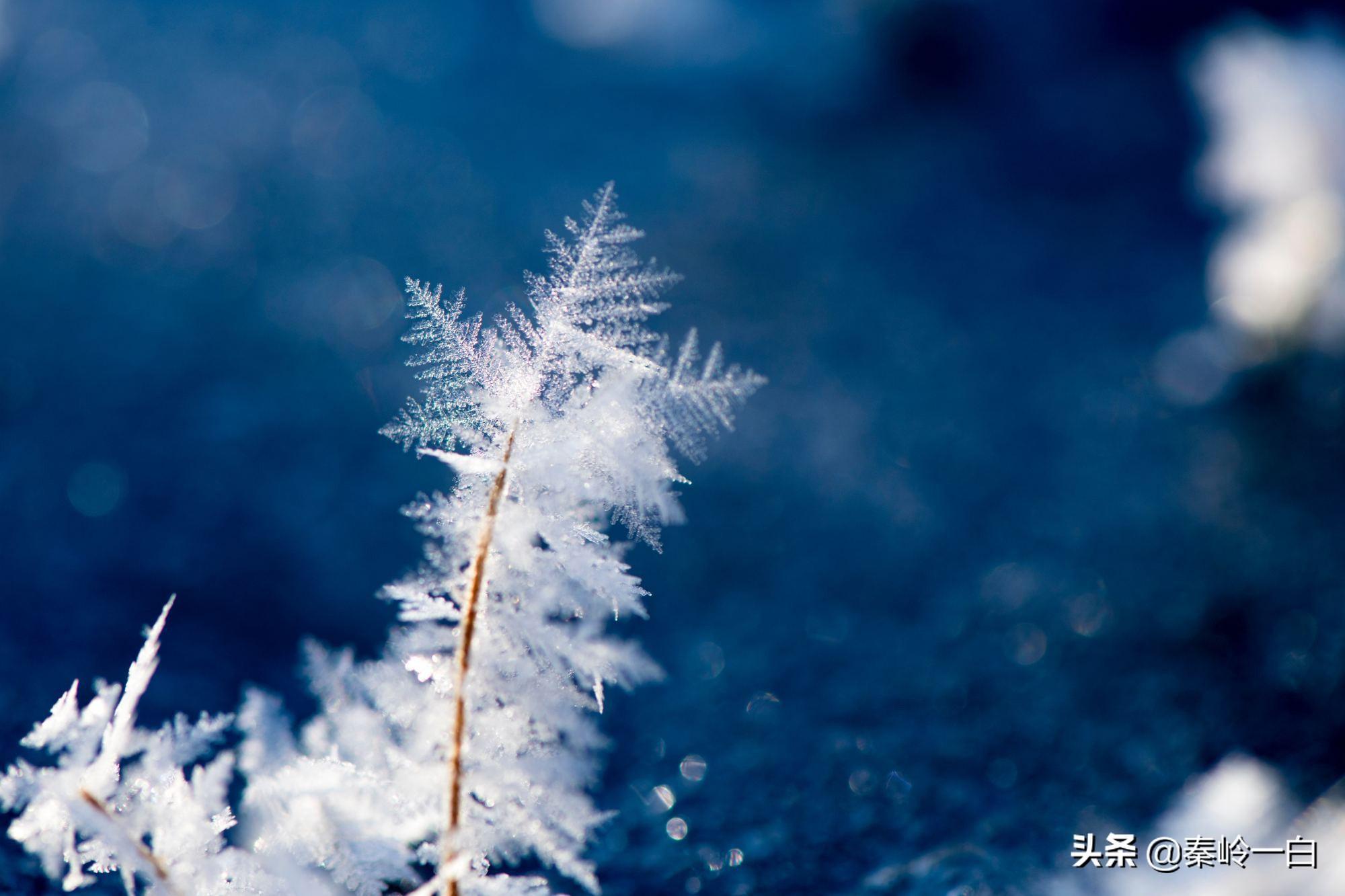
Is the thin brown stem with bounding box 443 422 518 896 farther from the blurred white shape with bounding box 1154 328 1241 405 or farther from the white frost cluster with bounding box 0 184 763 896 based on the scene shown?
the blurred white shape with bounding box 1154 328 1241 405

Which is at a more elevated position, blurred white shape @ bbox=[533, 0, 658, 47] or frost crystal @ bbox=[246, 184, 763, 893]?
blurred white shape @ bbox=[533, 0, 658, 47]

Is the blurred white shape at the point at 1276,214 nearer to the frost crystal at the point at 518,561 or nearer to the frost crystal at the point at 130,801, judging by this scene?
the frost crystal at the point at 518,561

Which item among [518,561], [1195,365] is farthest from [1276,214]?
[518,561]

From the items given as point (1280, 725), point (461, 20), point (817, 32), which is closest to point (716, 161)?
point (817, 32)

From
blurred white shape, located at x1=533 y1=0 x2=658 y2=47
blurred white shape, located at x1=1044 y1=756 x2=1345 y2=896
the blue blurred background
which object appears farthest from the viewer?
blurred white shape, located at x1=533 y1=0 x2=658 y2=47

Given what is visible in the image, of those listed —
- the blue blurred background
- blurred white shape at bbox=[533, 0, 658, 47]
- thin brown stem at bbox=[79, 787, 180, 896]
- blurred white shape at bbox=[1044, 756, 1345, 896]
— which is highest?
blurred white shape at bbox=[533, 0, 658, 47]

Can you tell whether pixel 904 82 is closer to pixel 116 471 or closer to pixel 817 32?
pixel 817 32

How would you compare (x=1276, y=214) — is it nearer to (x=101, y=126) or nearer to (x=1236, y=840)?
(x=1236, y=840)

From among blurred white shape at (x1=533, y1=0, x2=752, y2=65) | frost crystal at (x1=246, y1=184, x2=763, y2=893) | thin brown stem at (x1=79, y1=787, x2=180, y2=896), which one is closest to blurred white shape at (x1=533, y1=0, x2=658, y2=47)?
blurred white shape at (x1=533, y1=0, x2=752, y2=65)
